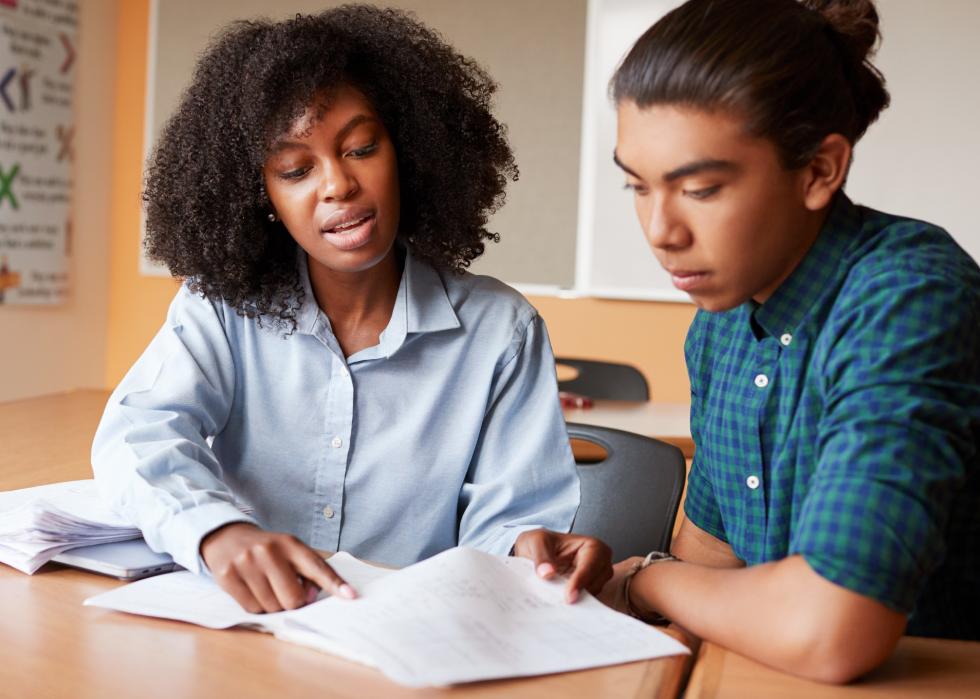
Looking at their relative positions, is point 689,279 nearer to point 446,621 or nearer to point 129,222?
point 446,621

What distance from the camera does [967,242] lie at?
4062 mm

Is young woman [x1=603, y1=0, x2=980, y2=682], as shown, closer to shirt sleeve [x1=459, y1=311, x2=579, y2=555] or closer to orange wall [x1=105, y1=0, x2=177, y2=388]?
shirt sleeve [x1=459, y1=311, x2=579, y2=555]

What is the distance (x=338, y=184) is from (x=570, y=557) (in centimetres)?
58

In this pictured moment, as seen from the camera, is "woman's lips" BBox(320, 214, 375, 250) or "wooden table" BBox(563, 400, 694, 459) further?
"wooden table" BBox(563, 400, 694, 459)

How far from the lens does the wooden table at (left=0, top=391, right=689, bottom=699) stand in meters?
0.87

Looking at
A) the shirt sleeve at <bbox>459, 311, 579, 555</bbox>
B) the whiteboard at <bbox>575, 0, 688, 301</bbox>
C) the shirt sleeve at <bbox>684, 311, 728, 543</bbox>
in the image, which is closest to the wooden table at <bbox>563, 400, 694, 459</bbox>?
the shirt sleeve at <bbox>459, 311, 579, 555</bbox>

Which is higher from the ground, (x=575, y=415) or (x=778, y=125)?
(x=778, y=125)

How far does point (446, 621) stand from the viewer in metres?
0.95

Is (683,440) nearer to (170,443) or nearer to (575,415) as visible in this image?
(575,415)

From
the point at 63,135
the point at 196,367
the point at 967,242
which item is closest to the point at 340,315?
the point at 196,367

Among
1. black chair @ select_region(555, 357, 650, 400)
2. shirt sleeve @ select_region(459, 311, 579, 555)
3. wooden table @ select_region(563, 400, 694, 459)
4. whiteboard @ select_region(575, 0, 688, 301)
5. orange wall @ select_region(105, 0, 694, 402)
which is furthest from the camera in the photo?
orange wall @ select_region(105, 0, 694, 402)

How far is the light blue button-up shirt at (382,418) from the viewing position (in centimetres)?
153

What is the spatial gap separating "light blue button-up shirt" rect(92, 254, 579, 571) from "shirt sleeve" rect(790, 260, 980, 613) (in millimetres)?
551

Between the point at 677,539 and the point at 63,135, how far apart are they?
412cm
